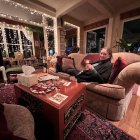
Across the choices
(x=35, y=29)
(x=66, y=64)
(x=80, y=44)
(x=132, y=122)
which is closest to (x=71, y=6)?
(x=66, y=64)

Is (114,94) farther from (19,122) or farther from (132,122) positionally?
(19,122)

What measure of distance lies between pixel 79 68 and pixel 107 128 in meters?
1.33

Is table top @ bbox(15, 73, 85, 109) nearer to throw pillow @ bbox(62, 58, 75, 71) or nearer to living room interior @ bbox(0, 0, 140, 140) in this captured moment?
living room interior @ bbox(0, 0, 140, 140)

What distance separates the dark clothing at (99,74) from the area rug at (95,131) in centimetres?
53

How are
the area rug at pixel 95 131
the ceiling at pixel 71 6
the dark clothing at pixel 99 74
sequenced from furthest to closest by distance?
the ceiling at pixel 71 6
the dark clothing at pixel 99 74
the area rug at pixel 95 131

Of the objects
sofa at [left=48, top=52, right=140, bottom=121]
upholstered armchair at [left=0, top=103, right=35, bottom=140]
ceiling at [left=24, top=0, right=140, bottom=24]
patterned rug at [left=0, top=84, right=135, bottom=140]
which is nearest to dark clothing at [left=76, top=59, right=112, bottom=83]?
sofa at [left=48, top=52, right=140, bottom=121]

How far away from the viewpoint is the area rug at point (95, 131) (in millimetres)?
1035

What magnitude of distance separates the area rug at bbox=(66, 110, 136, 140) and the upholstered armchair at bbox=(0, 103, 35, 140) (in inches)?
21.5

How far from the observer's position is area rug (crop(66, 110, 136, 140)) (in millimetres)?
1035

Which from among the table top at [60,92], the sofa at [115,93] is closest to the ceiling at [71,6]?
the sofa at [115,93]

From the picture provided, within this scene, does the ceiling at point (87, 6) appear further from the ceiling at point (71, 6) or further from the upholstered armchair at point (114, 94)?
the upholstered armchair at point (114, 94)

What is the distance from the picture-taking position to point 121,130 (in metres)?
1.12

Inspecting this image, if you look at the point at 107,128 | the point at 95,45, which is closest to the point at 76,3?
the point at 95,45

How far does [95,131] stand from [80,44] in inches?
184
